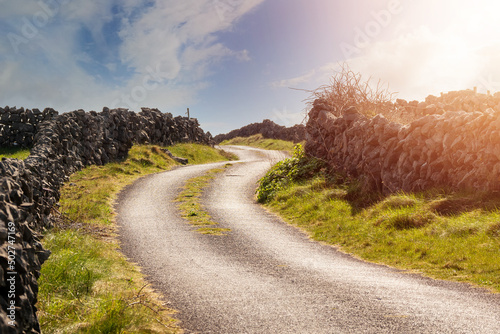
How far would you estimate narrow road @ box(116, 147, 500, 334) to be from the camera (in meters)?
5.77

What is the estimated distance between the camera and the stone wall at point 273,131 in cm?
6625

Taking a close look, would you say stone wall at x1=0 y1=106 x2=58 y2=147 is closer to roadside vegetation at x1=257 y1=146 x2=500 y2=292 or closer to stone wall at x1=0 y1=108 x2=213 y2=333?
stone wall at x1=0 y1=108 x2=213 y2=333

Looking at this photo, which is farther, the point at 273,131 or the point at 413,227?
the point at 273,131

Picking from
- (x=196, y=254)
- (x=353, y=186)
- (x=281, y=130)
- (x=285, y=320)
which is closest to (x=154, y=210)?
(x=196, y=254)

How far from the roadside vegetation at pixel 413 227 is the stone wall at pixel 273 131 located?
46.5 metres

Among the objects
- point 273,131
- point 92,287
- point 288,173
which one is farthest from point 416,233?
point 273,131

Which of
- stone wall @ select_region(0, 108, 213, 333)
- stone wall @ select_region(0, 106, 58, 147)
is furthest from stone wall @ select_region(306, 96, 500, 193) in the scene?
stone wall @ select_region(0, 106, 58, 147)

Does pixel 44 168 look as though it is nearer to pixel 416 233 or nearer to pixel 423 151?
pixel 416 233

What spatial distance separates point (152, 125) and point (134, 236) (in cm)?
2573

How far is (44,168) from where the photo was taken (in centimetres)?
1520

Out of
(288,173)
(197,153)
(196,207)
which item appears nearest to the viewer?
(196,207)

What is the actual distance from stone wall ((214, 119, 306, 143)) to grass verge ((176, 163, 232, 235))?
39740mm

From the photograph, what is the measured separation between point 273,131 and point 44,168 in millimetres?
57513

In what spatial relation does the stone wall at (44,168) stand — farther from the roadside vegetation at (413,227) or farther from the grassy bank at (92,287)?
the roadside vegetation at (413,227)
